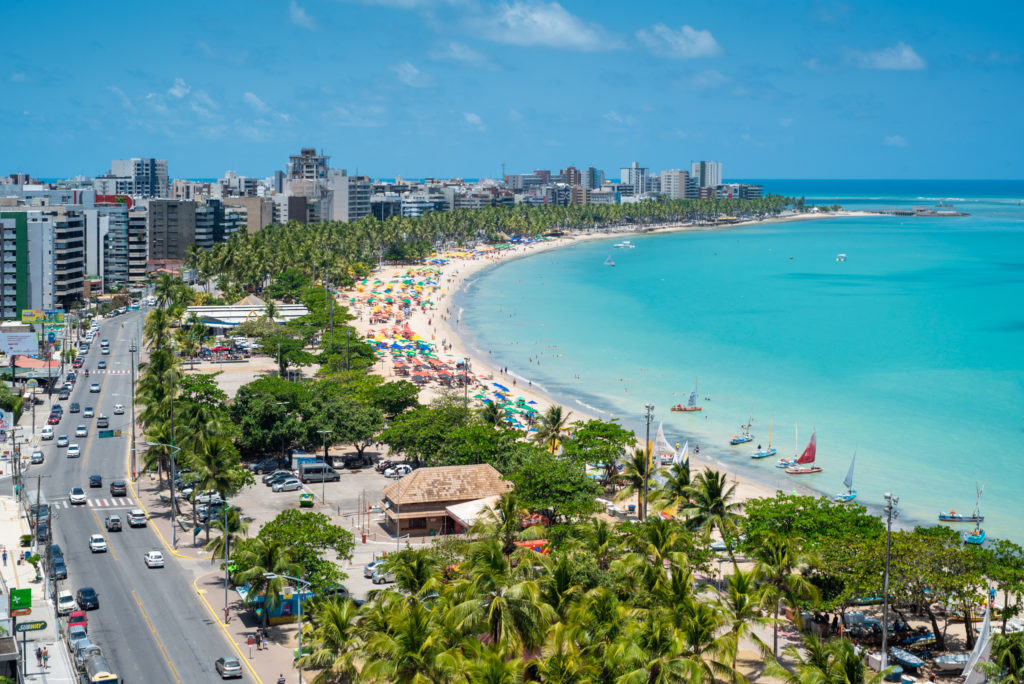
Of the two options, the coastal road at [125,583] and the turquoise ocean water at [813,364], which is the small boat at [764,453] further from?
the coastal road at [125,583]

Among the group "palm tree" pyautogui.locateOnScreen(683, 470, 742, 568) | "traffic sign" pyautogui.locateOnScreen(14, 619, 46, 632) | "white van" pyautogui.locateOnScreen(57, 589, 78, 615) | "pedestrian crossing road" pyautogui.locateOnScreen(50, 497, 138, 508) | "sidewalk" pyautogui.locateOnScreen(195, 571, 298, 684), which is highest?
"palm tree" pyautogui.locateOnScreen(683, 470, 742, 568)

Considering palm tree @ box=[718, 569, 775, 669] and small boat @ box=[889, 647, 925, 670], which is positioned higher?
palm tree @ box=[718, 569, 775, 669]

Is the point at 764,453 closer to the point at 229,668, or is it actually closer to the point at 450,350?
the point at 450,350

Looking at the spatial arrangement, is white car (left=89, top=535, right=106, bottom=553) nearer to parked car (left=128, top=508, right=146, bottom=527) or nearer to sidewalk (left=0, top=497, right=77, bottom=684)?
sidewalk (left=0, top=497, right=77, bottom=684)

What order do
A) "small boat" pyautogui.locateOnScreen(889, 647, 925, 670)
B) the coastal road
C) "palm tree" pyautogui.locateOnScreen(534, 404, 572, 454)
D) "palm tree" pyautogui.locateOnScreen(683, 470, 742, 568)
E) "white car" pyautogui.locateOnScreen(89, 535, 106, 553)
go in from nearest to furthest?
1. the coastal road
2. "small boat" pyautogui.locateOnScreen(889, 647, 925, 670)
3. "palm tree" pyautogui.locateOnScreen(683, 470, 742, 568)
4. "white car" pyautogui.locateOnScreen(89, 535, 106, 553)
5. "palm tree" pyautogui.locateOnScreen(534, 404, 572, 454)

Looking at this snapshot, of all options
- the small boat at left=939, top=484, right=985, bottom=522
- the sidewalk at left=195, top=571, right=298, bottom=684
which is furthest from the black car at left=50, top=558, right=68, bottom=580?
the small boat at left=939, top=484, right=985, bottom=522

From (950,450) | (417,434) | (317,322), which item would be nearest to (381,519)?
(417,434)

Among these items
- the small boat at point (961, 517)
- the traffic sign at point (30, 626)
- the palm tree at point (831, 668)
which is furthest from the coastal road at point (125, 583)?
the small boat at point (961, 517)
